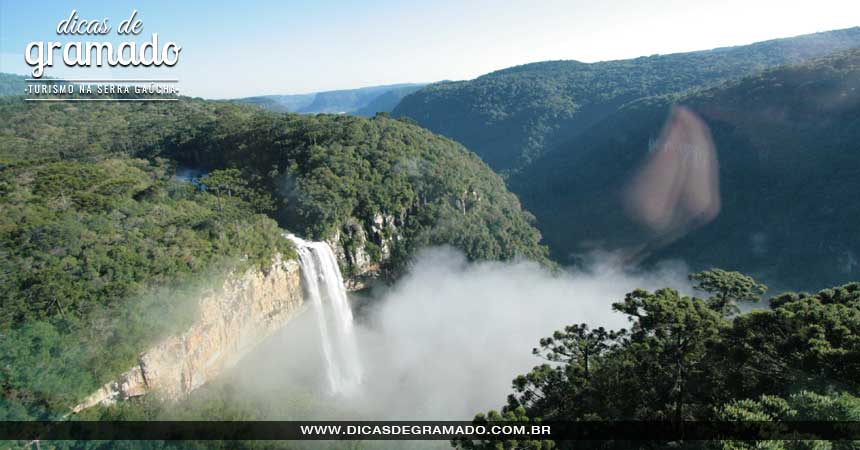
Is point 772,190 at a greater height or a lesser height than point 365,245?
lesser

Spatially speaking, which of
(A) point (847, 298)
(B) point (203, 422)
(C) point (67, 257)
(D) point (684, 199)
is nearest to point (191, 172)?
(C) point (67, 257)

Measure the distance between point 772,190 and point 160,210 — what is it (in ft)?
263

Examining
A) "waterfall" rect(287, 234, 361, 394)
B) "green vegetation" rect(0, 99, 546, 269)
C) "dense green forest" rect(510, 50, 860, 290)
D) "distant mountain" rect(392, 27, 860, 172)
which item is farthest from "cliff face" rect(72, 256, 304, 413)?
"distant mountain" rect(392, 27, 860, 172)

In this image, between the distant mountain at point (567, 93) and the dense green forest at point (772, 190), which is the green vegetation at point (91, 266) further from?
the distant mountain at point (567, 93)

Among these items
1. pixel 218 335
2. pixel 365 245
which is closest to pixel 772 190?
pixel 365 245

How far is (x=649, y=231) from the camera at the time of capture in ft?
246

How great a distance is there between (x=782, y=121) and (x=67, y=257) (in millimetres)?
91664

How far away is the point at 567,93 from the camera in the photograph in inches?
6580

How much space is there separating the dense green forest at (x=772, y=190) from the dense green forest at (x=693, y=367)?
158 ft

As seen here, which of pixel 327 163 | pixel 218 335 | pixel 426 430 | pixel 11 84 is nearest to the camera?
pixel 426 430

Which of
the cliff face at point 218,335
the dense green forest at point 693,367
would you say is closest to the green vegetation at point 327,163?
the cliff face at point 218,335

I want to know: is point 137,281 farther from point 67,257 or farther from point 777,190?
point 777,190

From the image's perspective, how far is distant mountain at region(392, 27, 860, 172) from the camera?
5049 inches

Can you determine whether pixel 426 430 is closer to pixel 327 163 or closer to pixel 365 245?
pixel 365 245
